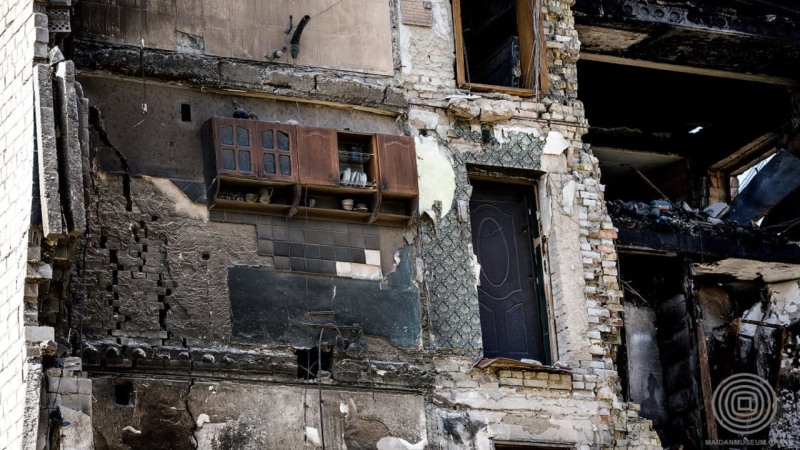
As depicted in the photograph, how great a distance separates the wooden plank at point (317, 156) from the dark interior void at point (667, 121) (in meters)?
5.86

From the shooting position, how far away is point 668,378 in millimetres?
17375

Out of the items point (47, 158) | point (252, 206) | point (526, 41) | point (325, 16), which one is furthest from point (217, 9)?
point (526, 41)

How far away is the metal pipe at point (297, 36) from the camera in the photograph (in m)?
14.6

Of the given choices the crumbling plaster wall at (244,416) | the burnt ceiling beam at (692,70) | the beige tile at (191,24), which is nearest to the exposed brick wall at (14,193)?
the crumbling plaster wall at (244,416)

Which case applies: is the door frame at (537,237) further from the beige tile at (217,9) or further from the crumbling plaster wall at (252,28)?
the beige tile at (217,9)

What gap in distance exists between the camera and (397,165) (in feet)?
47.3

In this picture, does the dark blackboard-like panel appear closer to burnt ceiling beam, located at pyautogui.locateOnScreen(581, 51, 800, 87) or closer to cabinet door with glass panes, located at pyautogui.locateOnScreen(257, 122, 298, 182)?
cabinet door with glass panes, located at pyautogui.locateOnScreen(257, 122, 298, 182)

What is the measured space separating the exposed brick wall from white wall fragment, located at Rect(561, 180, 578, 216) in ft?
19.3

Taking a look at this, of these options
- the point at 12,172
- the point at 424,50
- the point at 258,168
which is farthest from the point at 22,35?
the point at 424,50

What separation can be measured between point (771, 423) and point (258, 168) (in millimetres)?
7549

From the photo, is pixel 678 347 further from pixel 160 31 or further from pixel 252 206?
pixel 160 31

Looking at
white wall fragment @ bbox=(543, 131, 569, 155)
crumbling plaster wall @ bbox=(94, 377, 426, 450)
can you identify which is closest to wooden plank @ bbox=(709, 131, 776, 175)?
white wall fragment @ bbox=(543, 131, 569, 155)

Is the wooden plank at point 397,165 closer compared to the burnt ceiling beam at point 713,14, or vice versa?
the wooden plank at point 397,165

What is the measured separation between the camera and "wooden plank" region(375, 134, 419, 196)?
562 inches
